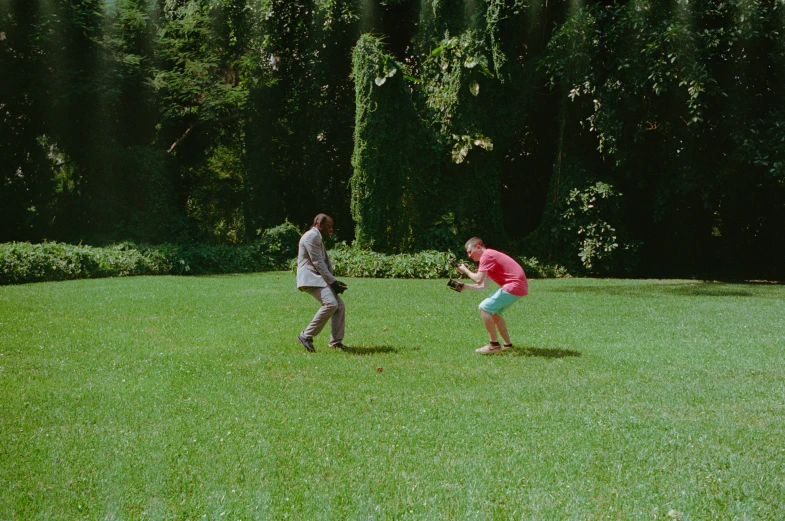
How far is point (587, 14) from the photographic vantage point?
21469 mm

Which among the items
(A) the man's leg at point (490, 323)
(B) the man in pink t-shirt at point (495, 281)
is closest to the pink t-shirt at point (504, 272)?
(B) the man in pink t-shirt at point (495, 281)

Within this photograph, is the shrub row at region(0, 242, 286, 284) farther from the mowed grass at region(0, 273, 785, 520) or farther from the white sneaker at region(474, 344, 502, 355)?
the white sneaker at region(474, 344, 502, 355)

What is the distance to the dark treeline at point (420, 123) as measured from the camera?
21188 millimetres

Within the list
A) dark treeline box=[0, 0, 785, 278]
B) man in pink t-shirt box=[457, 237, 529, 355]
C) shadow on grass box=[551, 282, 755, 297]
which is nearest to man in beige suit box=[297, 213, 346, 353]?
man in pink t-shirt box=[457, 237, 529, 355]

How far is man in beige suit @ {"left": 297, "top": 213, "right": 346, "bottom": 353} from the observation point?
8828mm

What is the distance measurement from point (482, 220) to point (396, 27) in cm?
952

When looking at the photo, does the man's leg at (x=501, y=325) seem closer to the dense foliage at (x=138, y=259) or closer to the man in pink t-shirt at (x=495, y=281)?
the man in pink t-shirt at (x=495, y=281)

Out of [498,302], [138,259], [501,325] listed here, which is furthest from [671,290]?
[138,259]

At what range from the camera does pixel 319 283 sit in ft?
29.1

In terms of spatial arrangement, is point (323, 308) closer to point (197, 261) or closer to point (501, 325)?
point (501, 325)

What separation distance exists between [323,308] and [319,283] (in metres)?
0.36

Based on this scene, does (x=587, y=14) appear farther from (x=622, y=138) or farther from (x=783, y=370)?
(x=783, y=370)

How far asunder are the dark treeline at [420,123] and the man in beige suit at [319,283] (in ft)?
46.2

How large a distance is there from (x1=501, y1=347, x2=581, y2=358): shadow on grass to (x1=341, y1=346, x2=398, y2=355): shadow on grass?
5.21 ft
